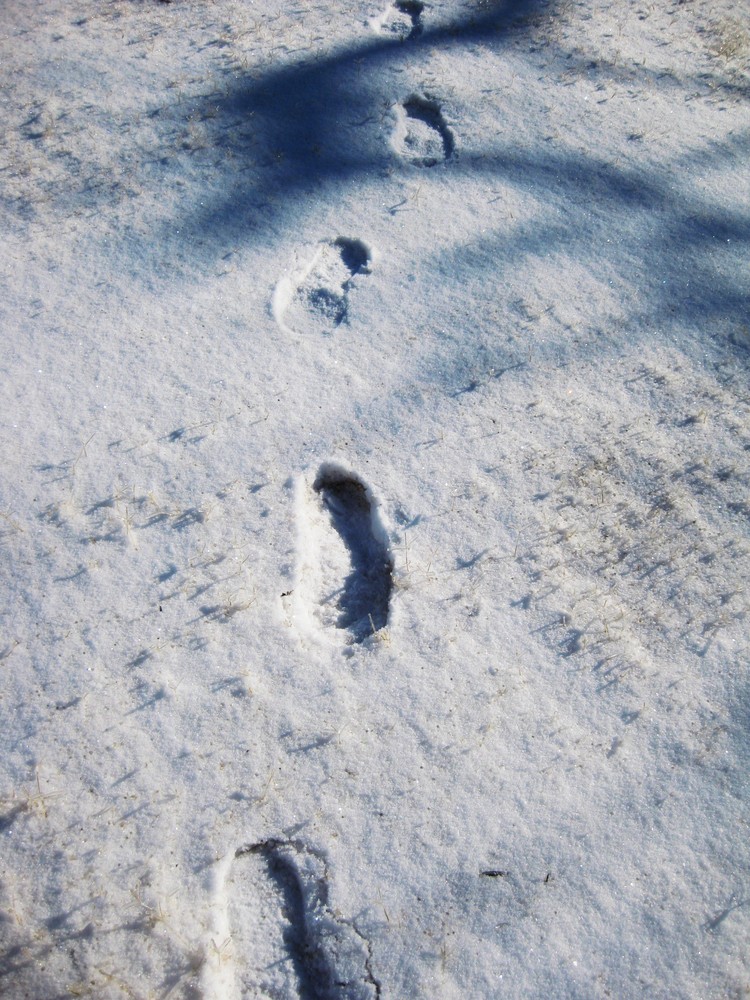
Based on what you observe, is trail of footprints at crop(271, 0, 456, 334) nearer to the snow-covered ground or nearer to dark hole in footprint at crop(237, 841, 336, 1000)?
the snow-covered ground

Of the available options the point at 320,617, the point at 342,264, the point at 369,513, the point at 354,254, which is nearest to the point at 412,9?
the point at 354,254

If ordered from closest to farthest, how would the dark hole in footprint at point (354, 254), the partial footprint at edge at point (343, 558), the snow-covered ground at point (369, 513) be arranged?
1. the snow-covered ground at point (369, 513)
2. the partial footprint at edge at point (343, 558)
3. the dark hole in footprint at point (354, 254)

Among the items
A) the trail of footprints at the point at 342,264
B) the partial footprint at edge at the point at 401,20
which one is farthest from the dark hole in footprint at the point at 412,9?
the trail of footprints at the point at 342,264

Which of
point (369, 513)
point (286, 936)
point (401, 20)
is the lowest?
point (286, 936)

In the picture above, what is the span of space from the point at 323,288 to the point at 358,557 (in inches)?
77.1

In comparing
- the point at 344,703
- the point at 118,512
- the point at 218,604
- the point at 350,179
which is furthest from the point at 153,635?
the point at 350,179

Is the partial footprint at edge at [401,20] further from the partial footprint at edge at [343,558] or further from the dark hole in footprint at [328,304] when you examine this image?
the partial footprint at edge at [343,558]

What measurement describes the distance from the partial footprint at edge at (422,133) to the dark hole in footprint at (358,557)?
2882 mm

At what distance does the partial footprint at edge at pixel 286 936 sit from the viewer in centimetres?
291

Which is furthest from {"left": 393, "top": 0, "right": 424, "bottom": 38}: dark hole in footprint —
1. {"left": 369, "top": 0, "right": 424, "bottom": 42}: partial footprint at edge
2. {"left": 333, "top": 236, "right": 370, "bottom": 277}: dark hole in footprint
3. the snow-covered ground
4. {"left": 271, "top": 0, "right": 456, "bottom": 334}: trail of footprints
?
{"left": 333, "top": 236, "right": 370, "bottom": 277}: dark hole in footprint

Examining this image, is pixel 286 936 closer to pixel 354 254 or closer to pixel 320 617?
pixel 320 617

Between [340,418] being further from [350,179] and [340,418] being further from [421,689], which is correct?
[350,179]

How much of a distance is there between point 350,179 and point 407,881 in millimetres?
4608

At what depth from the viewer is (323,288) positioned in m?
4.84
